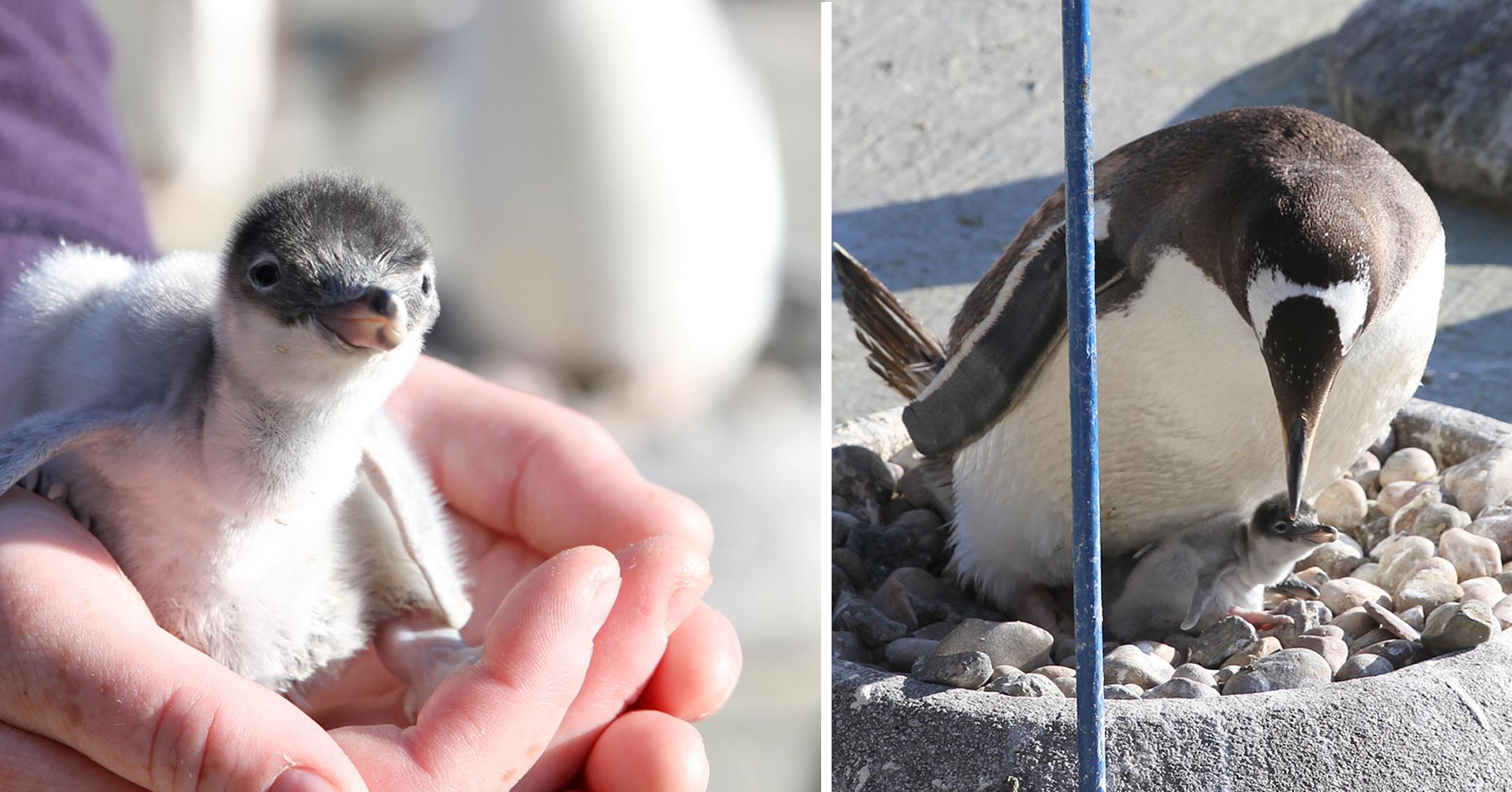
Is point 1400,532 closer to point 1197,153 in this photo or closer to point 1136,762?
point 1197,153

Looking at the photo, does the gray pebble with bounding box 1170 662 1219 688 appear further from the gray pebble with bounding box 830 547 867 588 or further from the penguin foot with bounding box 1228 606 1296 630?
the gray pebble with bounding box 830 547 867 588

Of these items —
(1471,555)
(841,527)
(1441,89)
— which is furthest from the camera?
(1441,89)

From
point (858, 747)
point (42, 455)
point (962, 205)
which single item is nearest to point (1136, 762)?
point (858, 747)

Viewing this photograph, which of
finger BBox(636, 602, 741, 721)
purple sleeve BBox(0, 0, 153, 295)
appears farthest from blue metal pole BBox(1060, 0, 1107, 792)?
purple sleeve BBox(0, 0, 153, 295)

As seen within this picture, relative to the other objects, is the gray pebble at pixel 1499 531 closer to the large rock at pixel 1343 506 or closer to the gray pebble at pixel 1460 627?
the large rock at pixel 1343 506

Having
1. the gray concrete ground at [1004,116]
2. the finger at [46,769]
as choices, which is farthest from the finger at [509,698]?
the gray concrete ground at [1004,116]

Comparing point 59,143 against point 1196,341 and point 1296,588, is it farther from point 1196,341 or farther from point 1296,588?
point 1296,588

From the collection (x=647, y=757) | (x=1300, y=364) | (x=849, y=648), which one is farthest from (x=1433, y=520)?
(x=647, y=757)

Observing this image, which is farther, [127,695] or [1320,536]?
[1320,536]
